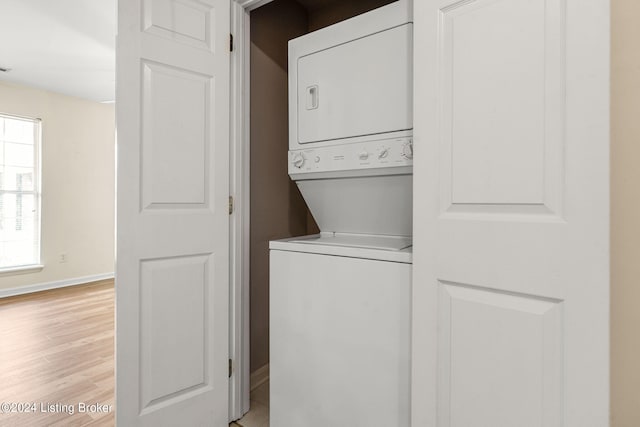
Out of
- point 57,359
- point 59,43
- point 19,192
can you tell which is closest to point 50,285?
point 19,192

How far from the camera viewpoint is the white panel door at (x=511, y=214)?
877mm

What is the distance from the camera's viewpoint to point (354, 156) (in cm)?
155

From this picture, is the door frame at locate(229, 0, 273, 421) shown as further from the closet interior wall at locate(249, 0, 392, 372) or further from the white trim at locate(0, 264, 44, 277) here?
the white trim at locate(0, 264, 44, 277)

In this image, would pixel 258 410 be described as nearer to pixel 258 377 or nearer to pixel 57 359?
pixel 258 377

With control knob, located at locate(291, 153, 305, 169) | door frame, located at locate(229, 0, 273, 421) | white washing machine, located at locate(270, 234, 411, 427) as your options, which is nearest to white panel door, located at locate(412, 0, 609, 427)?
white washing machine, located at locate(270, 234, 411, 427)

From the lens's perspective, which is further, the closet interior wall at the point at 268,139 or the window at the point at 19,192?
the window at the point at 19,192

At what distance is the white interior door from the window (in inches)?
165

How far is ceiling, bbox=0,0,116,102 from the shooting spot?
265 centimetres

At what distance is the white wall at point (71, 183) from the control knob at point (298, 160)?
176 inches

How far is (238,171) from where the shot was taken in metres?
1.84

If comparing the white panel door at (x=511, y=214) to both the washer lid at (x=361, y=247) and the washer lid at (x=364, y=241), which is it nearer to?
the washer lid at (x=361, y=247)

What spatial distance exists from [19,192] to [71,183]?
0.57 metres

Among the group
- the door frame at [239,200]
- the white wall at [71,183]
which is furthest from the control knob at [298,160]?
the white wall at [71,183]

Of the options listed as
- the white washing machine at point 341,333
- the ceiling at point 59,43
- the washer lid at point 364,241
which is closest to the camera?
the white washing machine at point 341,333
